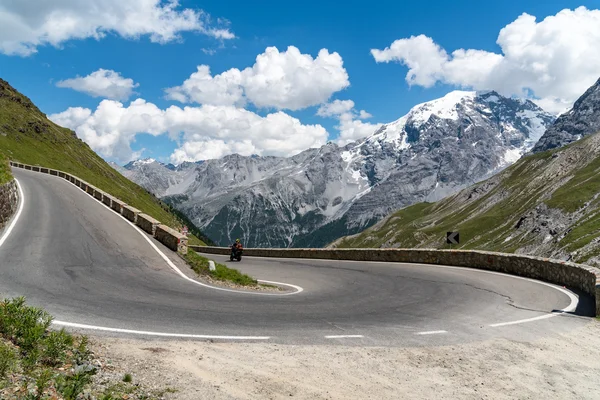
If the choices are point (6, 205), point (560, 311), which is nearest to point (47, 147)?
point (6, 205)

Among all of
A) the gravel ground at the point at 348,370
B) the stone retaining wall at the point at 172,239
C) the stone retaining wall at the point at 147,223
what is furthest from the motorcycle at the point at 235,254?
the gravel ground at the point at 348,370

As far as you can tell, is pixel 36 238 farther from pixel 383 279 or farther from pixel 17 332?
pixel 383 279

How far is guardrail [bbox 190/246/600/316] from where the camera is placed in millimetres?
17562

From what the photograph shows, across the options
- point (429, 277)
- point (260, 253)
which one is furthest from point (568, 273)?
point (260, 253)

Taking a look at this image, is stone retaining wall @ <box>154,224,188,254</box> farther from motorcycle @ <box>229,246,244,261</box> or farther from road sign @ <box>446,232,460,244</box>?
road sign @ <box>446,232,460,244</box>

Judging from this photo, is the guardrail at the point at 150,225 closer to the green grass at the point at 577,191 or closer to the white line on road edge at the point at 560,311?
the white line on road edge at the point at 560,311

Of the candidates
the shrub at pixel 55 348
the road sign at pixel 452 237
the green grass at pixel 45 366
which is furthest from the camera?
the road sign at pixel 452 237

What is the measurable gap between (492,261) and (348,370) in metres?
21.1

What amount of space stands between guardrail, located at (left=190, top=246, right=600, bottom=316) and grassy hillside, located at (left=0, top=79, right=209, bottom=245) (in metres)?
73.3

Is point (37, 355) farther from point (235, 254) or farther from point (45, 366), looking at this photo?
point (235, 254)

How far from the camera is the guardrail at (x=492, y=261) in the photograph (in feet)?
57.6

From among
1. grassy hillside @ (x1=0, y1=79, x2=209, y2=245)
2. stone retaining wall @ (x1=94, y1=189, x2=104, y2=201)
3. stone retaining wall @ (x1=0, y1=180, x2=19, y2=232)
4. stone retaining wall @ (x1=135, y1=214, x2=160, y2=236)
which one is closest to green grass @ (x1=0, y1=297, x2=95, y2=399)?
stone retaining wall @ (x1=135, y1=214, x2=160, y2=236)

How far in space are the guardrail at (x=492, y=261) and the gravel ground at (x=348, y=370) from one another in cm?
652

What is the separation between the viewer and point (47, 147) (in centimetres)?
13575
